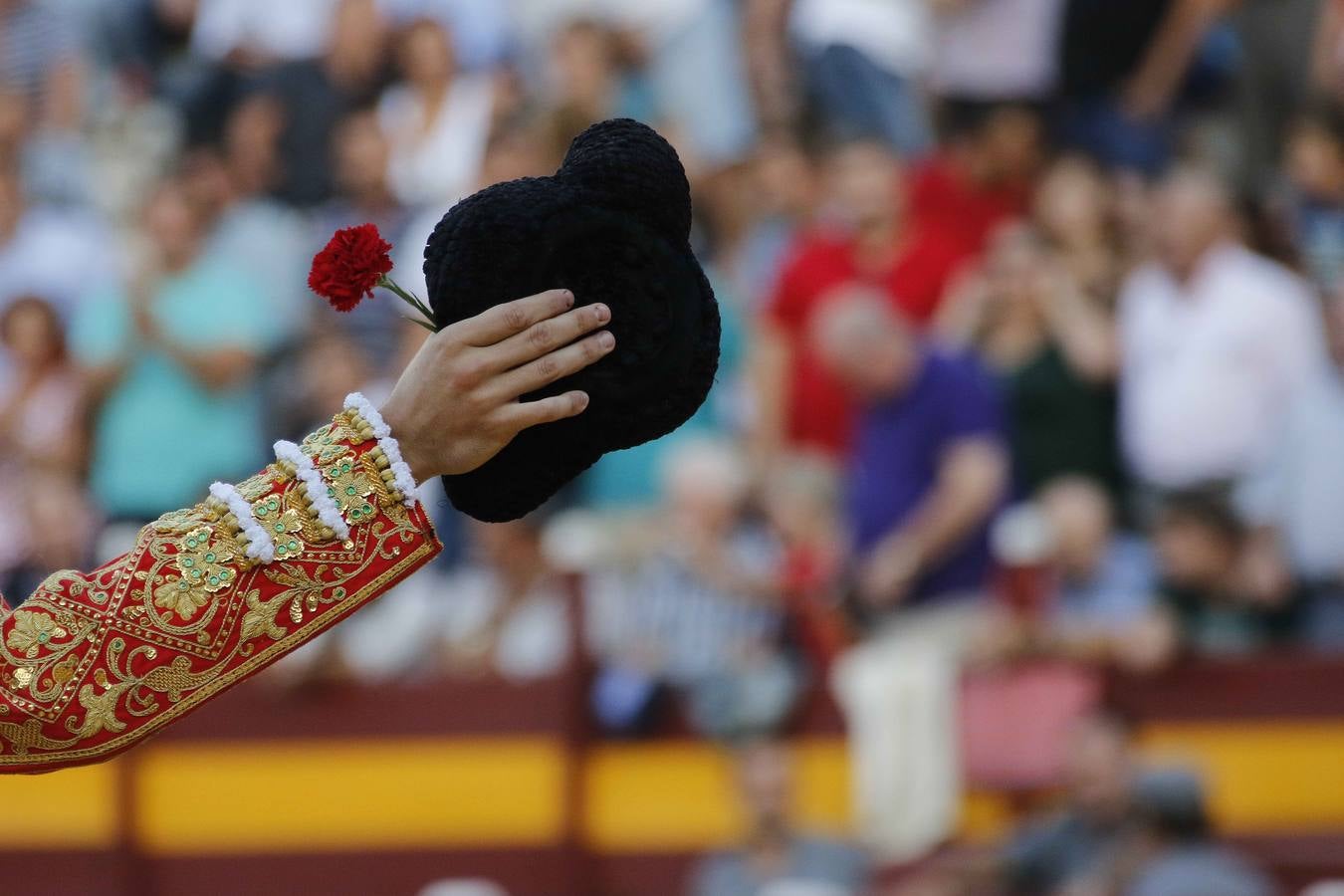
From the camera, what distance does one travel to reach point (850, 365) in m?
6.08

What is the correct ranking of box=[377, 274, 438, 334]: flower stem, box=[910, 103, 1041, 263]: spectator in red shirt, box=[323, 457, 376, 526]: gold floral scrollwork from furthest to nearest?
box=[910, 103, 1041, 263]: spectator in red shirt → box=[323, 457, 376, 526]: gold floral scrollwork → box=[377, 274, 438, 334]: flower stem

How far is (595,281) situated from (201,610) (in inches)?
18.7

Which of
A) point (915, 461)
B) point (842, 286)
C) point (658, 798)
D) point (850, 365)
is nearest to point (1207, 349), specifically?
point (915, 461)

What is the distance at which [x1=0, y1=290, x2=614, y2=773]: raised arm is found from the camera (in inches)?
81.4

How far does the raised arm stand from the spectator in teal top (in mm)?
5024

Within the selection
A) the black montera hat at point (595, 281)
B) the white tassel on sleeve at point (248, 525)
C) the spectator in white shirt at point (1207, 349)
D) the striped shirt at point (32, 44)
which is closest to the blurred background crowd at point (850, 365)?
the spectator in white shirt at point (1207, 349)

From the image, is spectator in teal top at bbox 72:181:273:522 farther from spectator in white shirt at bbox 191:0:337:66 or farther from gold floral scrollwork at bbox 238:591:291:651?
gold floral scrollwork at bbox 238:591:291:651

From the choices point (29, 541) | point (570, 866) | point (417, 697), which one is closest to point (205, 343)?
point (29, 541)

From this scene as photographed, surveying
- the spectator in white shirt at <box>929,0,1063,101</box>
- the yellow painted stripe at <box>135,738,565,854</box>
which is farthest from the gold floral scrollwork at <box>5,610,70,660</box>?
the spectator in white shirt at <box>929,0,1063,101</box>

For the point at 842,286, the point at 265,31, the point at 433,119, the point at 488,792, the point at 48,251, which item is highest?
the point at 265,31

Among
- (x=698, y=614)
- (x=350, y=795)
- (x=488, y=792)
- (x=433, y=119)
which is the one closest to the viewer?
(x=698, y=614)

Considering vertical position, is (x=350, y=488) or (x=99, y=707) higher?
(x=350, y=488)

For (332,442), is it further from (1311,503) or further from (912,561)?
(1311,503)

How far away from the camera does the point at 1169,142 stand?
665 cm
